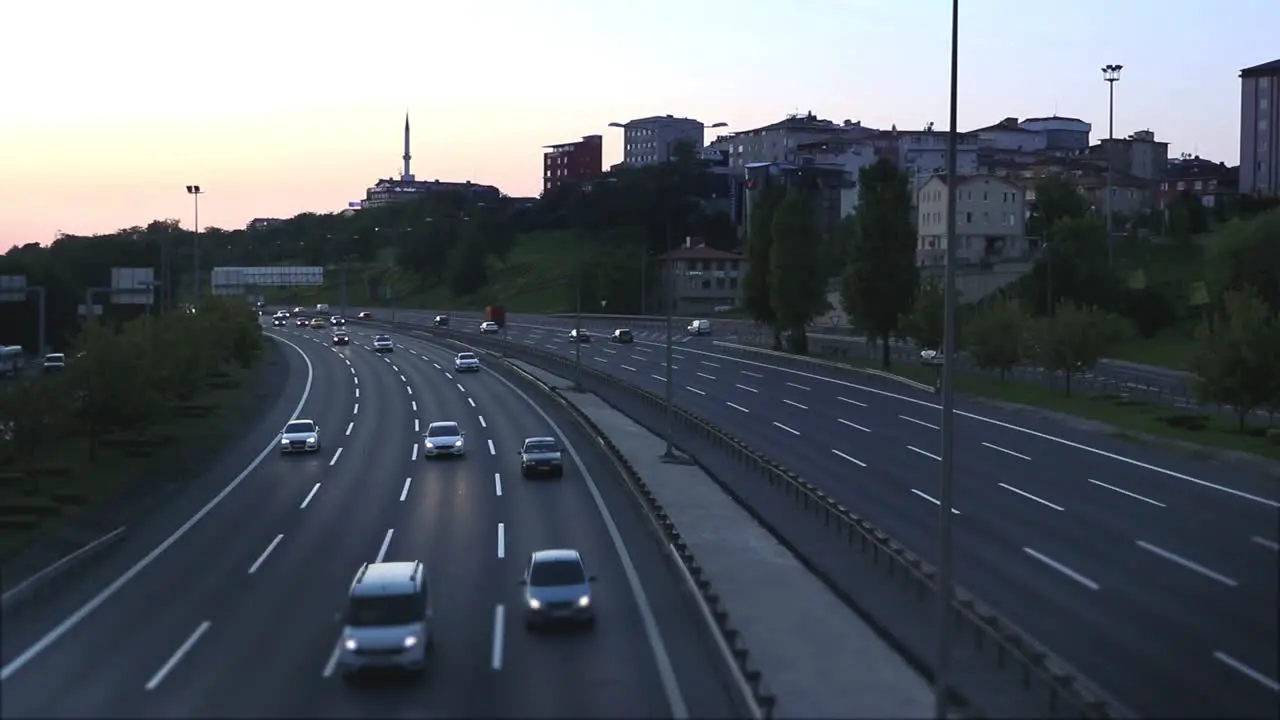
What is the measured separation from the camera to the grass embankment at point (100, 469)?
33594 millimetres

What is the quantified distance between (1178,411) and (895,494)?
20.2 meters

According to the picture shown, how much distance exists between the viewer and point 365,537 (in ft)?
102

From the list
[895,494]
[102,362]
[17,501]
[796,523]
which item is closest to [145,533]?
[17,501]

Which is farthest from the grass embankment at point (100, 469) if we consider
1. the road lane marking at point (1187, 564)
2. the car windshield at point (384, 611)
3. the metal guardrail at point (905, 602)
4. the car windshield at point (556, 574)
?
the road lane marking at point (1187, 564)

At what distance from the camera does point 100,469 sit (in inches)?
1644

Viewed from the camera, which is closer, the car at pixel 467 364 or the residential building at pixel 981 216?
the car at pixel 467 364

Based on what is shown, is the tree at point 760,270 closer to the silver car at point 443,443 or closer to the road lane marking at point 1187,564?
the silver car at point 443,443

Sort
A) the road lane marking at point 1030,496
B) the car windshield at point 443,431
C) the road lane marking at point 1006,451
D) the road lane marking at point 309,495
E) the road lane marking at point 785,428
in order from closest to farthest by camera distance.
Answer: the road lane marking at point 1030,496 < the road lane marking at point 309,495 < the road lane marking at point 1006,451 < the car windshield at point 443,431 < the road lane marking at point 785,428

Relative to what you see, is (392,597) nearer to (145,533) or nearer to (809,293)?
(145,533)

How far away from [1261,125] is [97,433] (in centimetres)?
11228

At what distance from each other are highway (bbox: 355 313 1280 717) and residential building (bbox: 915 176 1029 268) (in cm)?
5419

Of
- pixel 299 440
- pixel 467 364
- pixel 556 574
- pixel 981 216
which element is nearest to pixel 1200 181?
pixel 981 216

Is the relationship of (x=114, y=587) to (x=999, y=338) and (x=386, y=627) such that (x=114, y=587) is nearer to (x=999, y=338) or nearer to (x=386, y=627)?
(x=386, y=627)

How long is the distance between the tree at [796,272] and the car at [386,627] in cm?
6157
